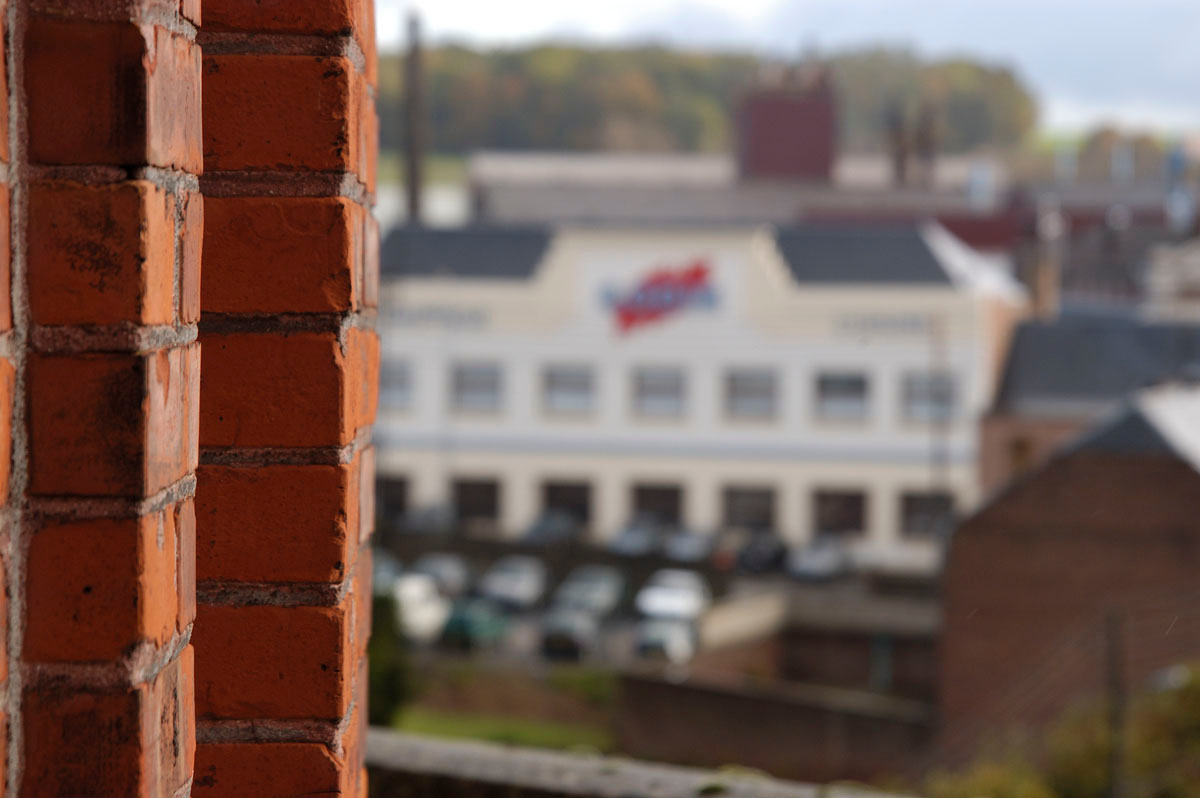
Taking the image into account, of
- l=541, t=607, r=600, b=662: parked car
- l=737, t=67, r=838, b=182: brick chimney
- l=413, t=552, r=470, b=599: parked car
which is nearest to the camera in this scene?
l=541, t=607, r=600, b=662: parked car

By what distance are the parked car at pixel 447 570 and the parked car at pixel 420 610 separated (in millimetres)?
2259

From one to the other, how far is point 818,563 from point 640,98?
245 feet

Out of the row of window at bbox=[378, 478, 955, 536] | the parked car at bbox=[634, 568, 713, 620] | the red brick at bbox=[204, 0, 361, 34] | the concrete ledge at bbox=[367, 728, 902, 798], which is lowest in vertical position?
the parked car at bbox=[634, 568, 713, 620]

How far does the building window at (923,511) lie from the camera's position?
152 feet

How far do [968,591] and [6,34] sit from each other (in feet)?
87.8

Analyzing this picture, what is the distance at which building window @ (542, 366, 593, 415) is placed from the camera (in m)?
48.5

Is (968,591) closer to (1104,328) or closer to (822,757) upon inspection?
(822,757)

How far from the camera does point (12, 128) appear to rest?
4.33ft

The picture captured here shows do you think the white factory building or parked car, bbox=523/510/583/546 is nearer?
parked car, bbox=523/510/583/546

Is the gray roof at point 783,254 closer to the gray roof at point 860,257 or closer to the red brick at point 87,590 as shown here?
the gray roof at point 860,257

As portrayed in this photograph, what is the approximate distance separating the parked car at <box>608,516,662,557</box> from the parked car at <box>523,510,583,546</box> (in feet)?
4.50

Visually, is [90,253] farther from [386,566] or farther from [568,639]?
[386,566]

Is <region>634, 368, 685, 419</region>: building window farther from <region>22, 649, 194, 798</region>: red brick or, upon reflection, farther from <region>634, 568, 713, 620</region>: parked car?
<region>22, 649, 194, 798</region>: red brick

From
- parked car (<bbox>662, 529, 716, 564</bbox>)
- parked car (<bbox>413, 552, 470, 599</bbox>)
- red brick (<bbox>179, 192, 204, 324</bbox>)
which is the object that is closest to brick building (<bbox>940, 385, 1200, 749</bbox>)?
parked car (<bbox>662, 529, 716, 564</bbox>)
